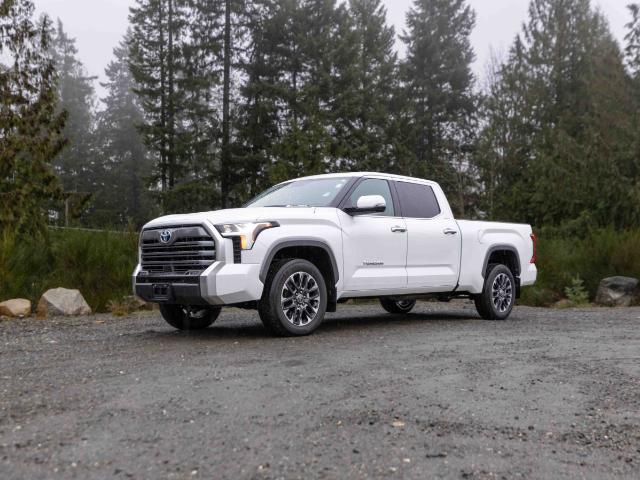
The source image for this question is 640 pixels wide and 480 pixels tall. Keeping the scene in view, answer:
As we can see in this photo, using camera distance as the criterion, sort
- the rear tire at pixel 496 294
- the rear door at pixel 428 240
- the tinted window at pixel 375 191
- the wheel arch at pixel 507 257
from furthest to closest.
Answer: the wheel arch at pixel 507 257 → the rear tire at pixel 496 294 → the rear door at pixel 428 240 → the tinted window at pixel 375 191

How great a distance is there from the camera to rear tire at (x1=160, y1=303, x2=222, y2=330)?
8.36 meters

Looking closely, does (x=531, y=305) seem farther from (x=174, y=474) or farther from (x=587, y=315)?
(x=174, y=474)

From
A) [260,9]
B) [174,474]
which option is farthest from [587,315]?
[260,9]

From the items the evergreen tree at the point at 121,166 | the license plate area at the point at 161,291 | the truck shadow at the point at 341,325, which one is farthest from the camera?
the evergreen tree at the point at 121,166

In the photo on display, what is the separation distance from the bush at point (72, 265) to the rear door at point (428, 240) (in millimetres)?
5823

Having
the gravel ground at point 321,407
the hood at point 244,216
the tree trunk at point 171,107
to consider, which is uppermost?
the tree trunk at point 171,107

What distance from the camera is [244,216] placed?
23.7ft

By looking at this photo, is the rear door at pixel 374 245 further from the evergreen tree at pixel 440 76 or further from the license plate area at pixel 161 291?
the evergreen tree at pixel 440 76

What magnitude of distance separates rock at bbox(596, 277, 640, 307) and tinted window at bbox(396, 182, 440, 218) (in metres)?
6.98

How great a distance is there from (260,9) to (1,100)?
83.2ft

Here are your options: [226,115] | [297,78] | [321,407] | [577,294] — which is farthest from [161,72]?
[321,407]

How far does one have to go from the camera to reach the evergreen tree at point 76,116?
2056 inches

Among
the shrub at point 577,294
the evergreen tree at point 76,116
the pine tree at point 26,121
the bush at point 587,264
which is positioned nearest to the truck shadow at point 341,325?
the shrub at point 577,294

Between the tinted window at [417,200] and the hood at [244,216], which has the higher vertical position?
the tinted window at [417,200]
